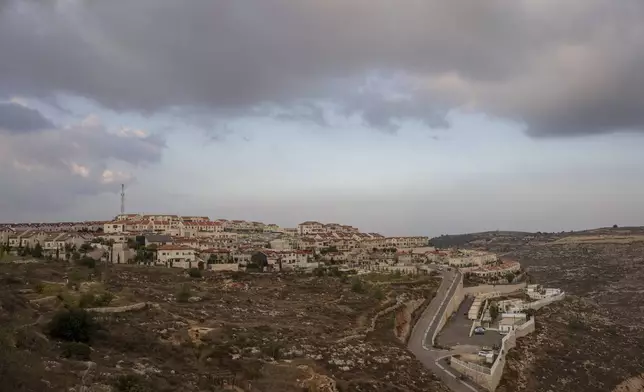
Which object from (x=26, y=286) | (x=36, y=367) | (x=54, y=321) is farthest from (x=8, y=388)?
(x=26, y=286)

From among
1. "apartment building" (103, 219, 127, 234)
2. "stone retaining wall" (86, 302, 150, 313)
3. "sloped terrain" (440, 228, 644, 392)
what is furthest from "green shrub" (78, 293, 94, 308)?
"apartment building" (103, 219, 127, 234)

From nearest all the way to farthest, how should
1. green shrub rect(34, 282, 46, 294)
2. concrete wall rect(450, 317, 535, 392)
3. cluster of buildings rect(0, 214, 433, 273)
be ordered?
concrete wall rect(450, 317, 535, 392), green shrub rect(34, 282, 46, 294), cluster of buildings rect(0, 214, 433, 273)

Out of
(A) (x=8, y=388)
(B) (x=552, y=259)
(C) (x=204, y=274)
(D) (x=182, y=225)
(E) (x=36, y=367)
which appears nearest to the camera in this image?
(A) (x=8, y=388)

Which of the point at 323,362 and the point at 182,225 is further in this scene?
the point at 182,225

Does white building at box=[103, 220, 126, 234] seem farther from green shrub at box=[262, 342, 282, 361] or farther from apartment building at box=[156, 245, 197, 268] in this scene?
green shrub at box=[262, 342, 282, 361]

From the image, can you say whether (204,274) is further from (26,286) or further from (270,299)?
(26,286)

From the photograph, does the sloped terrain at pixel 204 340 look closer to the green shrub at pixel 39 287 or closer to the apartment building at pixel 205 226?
the green shrub at pixel 39 287

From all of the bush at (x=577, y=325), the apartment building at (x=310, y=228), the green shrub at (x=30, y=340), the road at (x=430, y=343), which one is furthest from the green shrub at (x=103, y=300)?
the apartment building at (x=310, y=228)
